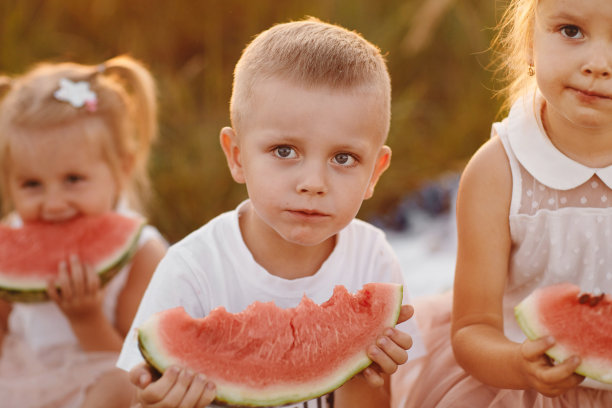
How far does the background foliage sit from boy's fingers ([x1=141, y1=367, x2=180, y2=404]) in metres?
2.63

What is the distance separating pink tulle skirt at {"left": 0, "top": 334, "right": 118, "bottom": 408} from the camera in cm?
251

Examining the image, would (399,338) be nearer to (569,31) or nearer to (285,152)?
(285,152)

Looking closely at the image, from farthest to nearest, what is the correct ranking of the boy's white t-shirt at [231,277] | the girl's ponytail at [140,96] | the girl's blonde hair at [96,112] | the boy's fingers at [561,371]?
the girl's ponytail at [140,96]
the girl's blonde hair at [96,112]
the boy's white t-shirt at [231,277]
the boy's fingers at [561,371]

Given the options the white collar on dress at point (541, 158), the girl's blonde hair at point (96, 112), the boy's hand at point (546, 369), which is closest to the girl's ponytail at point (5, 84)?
the girl's blonde hair at point (96, 112)

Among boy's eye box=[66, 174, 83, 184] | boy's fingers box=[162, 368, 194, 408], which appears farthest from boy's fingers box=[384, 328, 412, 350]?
boy's eye box=[66, 174, 83, 184]

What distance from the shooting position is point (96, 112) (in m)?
2.72

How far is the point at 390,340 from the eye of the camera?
1725mm

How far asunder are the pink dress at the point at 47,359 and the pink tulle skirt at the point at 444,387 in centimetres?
107

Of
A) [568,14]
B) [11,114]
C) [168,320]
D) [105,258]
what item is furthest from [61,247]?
[568,14]

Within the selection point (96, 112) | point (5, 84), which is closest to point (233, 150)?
point (96, 112)

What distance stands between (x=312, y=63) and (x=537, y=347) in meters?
0.87

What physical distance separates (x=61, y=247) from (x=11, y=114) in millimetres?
537

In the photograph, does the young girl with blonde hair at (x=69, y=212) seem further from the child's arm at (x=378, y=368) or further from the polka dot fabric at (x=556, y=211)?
the polka dot fabric at (x=556, y=211)

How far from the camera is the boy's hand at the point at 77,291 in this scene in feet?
8.11
